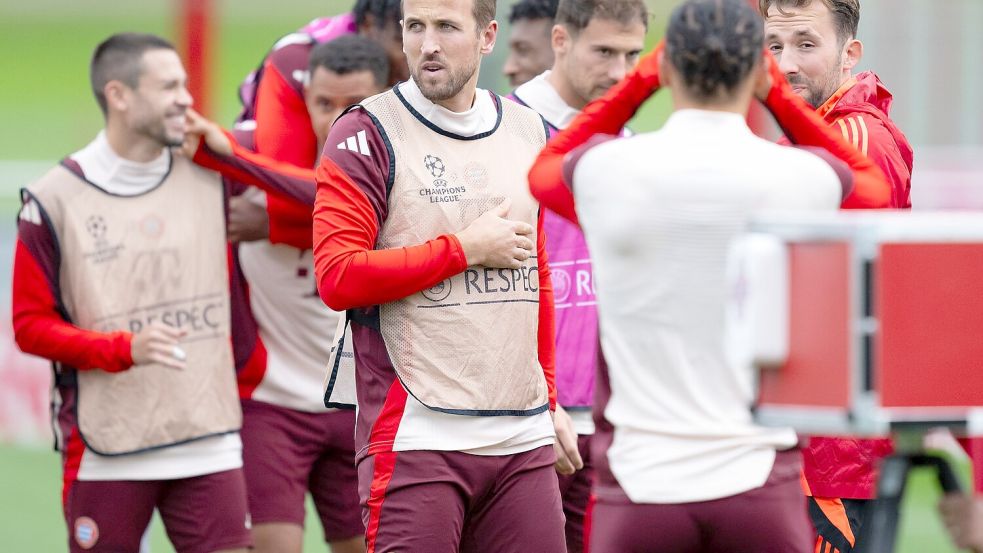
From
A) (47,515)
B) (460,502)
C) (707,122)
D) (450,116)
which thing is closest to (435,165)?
(450,116)

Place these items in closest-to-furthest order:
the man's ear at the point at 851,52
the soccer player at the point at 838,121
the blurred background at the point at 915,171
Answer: the soccer player at the point at 838,121 → the man's ear at the point at 851,52 → the blurred background at the point at 915,171

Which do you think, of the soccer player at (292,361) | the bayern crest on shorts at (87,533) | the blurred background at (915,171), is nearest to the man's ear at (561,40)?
the blurred background at (915,171)

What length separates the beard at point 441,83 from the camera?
3771 mm

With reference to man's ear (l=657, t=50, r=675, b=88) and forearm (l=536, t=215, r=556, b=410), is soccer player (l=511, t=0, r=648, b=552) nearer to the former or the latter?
forearm (l=536, t=215, r=556, b=410)

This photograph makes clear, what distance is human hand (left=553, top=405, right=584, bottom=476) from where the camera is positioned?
416 centimetres

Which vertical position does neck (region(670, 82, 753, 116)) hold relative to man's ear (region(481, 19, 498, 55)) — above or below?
below

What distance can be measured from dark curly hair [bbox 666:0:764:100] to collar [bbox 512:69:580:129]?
170 centimetres

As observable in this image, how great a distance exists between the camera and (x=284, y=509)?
199 inches

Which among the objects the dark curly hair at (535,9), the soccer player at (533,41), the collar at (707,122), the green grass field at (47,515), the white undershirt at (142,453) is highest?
the dark curly hair at (535,9)

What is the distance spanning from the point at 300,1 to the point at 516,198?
32.9m

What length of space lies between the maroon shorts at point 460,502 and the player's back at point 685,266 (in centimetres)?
77

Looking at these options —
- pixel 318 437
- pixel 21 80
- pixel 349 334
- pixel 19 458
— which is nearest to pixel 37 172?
pixel 19 458

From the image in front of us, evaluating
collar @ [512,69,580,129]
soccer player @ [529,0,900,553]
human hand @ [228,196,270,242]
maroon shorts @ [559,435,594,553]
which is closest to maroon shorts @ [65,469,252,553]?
human hand @ [228,196,270,242]

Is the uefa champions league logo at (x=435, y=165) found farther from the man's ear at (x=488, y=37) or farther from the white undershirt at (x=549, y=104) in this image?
the white undershirt at (x=549, y=104)
